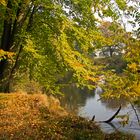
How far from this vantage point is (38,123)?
52.6ft

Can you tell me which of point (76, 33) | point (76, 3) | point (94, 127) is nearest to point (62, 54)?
point (76, 33)

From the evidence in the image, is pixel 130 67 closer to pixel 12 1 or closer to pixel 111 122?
pixel 12 1

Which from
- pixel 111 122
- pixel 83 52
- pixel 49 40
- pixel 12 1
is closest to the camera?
pixel 12 1

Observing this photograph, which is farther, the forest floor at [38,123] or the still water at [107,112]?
the still water at [107,112]

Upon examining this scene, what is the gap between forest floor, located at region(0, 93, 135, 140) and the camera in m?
14.6

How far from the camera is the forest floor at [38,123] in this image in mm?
14625

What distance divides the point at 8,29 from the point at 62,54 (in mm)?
3765

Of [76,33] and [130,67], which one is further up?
[76,33]

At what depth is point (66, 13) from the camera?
1953cm

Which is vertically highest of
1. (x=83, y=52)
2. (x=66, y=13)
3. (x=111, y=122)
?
(x=66, y=13)

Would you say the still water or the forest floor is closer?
the forest floor

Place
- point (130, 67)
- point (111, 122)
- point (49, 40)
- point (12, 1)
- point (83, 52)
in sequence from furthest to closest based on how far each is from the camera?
point (111, 122) < point (83, 52) < point (49, 40) < point (12, 1) < point (130, 67)

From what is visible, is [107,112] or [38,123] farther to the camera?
[107,112]

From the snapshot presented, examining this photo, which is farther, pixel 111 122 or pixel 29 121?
pixel 111 122
